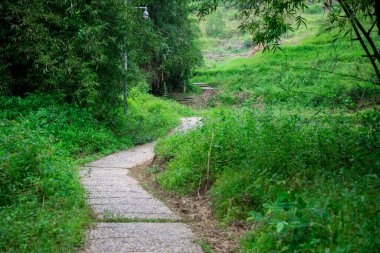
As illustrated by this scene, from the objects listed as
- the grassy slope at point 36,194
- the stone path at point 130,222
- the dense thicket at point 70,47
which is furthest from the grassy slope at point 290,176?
the dense thicket at point 70,47

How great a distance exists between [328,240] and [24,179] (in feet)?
15.1

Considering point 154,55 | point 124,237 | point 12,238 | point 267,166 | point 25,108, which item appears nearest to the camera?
point 12,238

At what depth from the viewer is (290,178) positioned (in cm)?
610

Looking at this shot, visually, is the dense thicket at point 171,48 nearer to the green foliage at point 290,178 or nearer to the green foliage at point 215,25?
the green foliage at point 290,178

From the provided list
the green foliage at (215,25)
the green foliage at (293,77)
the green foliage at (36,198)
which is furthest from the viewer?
the green foliage at (215,25)

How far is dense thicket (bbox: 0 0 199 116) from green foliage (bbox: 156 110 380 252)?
5020mm

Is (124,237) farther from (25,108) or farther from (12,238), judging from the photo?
(25,108)

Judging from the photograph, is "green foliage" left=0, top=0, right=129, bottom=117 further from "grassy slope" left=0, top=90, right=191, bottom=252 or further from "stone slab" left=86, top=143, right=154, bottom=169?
"stone slab" left=86, top=143, right=154, bottom=169

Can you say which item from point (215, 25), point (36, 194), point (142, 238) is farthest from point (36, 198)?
point (215, 25)

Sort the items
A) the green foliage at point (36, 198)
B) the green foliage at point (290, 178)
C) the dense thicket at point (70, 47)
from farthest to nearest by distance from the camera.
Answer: the dense thicket at point (70, 47) → the green foliage at point (36, 198) → the green foliage at point (290, 178)

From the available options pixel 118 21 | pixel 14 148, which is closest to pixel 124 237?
pixel 14 148

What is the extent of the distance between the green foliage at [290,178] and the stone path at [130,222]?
0.73 meters

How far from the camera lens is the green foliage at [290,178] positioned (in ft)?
14.5

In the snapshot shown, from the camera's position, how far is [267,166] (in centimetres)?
660
